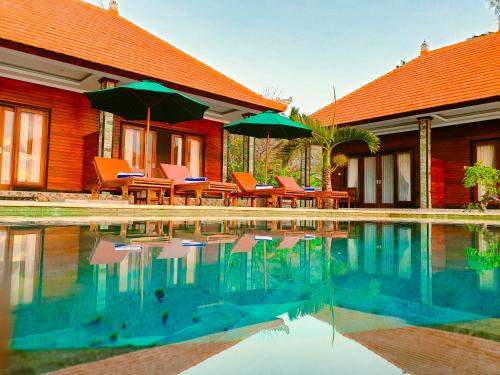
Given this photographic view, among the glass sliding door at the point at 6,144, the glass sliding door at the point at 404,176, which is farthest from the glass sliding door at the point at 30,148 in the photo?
the glass sliding door at the point at 404,176

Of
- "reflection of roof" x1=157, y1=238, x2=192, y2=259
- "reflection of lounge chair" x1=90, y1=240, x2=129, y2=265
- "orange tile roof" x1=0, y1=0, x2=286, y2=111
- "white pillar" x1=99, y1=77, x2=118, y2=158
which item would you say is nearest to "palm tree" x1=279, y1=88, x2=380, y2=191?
"orange tile roof" x1=0, y1=0, x2=286, y2=111

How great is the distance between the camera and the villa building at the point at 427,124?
1337cm

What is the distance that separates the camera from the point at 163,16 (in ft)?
96.5

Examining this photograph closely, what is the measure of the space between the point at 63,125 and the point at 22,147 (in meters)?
1.29

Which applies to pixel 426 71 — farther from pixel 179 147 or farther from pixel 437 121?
pixel 179 147

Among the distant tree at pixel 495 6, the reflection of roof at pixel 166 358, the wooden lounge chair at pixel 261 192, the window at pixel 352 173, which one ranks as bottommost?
the reflection of roof at pixel 166 358

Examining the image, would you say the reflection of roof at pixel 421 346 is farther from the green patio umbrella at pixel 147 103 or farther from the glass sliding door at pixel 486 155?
the glass sliding door at pixel 486 155

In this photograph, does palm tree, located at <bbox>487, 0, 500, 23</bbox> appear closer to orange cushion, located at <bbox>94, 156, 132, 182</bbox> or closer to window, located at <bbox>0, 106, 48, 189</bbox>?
orange cushion, located at <bbox>94, 156, 132, 182</bbox>

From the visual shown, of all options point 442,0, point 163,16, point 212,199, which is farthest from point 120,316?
point 163,16

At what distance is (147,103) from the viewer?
9.73 metres

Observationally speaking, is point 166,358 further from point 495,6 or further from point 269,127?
point 495,6

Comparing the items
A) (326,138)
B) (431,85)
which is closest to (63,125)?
(326,138)

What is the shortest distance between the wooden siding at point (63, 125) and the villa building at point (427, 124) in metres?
9.32

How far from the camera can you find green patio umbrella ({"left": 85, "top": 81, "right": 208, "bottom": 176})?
9016 millimetres
